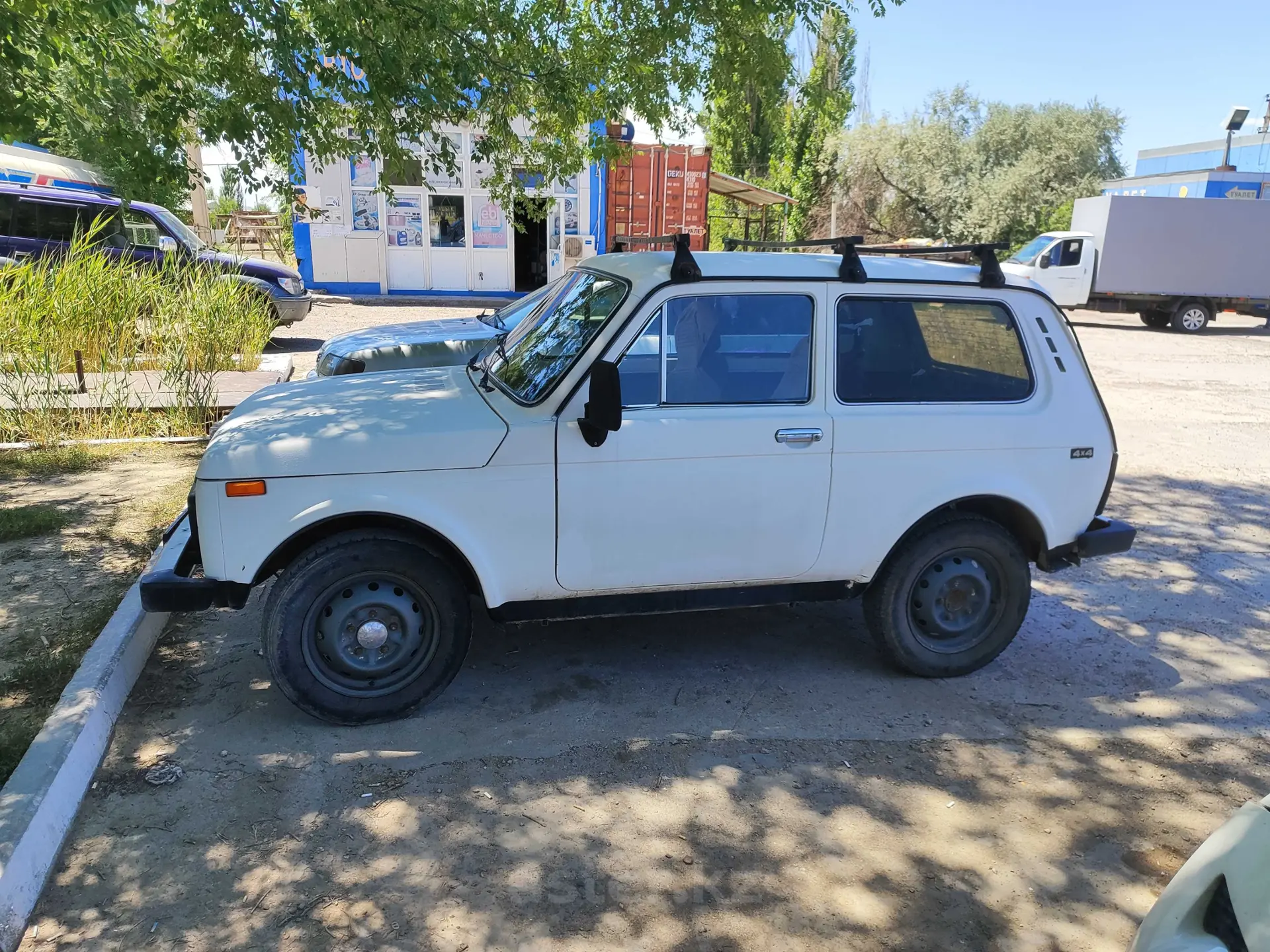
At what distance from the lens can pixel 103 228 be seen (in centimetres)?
1299

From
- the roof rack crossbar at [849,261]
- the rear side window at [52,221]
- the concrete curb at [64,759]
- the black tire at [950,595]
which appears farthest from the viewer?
the rear side window at [52,221]

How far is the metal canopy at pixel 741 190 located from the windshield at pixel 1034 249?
579 centimetres

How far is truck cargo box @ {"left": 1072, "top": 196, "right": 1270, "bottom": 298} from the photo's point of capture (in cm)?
2103

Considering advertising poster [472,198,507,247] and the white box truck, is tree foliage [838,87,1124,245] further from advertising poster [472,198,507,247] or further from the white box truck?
advertising poster [472,198,507,247]

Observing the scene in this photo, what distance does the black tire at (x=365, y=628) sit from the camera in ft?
12.2

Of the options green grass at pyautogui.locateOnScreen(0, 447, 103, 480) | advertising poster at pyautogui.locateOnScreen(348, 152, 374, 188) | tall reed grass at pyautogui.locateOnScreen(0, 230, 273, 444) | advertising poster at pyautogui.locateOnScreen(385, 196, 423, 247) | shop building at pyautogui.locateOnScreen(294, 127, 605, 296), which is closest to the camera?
green grass at pyautogui.locateOnScreen(0, 447, 103, 480)

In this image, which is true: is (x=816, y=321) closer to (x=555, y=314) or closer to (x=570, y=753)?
(x=555, y=314)

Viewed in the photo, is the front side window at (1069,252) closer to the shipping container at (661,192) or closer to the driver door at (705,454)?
the shipping container at (661,192)

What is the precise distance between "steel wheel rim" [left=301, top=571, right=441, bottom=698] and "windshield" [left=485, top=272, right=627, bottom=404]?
0.99m

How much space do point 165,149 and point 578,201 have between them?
16467 millimetres

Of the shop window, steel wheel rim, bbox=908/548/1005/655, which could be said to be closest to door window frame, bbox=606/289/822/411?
steel wheel rim, bbox=908/548/1005/655

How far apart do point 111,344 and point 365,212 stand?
13551 mm

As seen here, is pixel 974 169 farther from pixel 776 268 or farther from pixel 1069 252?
pixel 776 268

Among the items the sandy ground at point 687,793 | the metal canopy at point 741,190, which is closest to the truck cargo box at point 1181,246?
the metal canopy at point 741,190
